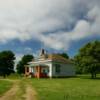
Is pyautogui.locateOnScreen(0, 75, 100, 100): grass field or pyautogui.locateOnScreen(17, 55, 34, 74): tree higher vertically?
pyautogui.locateOnScreen(17, 55, 34, 74): tree

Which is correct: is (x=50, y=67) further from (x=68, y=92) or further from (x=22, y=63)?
(x=68, y=92)

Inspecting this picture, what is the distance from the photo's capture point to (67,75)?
60.7 metres

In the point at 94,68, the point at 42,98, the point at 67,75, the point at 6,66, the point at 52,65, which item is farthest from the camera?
the point at 6,66

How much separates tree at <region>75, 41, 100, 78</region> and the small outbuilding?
480 cm

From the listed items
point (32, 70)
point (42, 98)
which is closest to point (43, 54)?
point (32, 70)

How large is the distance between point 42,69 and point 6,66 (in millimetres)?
24955

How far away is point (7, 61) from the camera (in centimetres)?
8144

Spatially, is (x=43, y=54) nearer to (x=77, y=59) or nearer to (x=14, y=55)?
(x=77, y=59)

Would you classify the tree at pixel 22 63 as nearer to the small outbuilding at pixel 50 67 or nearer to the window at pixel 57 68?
the small outbuilding at pixel 50 67

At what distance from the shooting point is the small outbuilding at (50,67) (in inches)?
2234

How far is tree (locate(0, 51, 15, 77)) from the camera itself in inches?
3121

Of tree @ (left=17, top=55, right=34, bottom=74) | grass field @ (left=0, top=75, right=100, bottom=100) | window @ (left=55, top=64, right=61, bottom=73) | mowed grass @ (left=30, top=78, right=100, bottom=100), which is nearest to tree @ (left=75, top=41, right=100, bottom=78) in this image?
window @ (left=55, top=64, right=61, bottom=73)

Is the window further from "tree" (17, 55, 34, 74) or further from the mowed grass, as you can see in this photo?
the mowed grass

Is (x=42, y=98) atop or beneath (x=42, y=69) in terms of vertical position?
beneath
